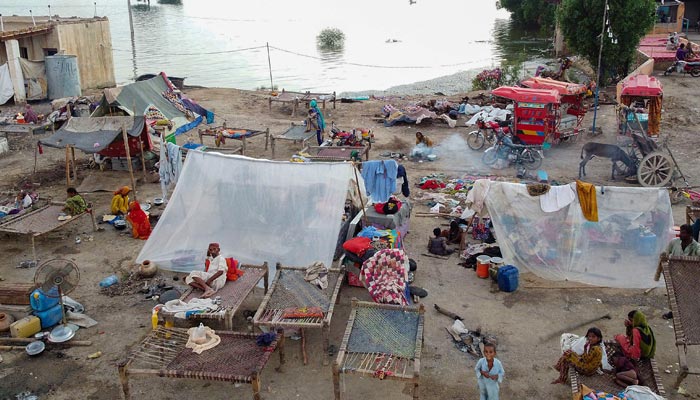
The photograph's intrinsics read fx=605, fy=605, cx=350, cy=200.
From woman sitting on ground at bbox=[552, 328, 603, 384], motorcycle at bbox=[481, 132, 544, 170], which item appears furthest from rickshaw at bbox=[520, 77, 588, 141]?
woman sitting on ground at bbox=[552, 328, 603, 384]

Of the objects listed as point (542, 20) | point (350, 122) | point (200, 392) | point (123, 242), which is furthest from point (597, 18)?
point (542, 20)

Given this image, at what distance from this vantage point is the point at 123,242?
411 inches

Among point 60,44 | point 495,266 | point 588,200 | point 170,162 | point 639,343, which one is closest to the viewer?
point 639,343

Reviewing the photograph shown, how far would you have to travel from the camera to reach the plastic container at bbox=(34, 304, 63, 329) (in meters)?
7.59

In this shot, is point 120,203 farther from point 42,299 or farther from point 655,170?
point 655,170

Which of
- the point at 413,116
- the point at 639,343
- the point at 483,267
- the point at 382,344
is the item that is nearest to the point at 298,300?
the point at 382,344

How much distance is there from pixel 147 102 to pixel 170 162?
4.24 meters

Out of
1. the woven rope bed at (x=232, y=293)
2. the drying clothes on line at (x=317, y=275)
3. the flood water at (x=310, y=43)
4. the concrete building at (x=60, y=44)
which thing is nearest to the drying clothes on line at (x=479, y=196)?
the drying clothes on line at (x=317, y=275)

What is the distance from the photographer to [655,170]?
12.3 metres

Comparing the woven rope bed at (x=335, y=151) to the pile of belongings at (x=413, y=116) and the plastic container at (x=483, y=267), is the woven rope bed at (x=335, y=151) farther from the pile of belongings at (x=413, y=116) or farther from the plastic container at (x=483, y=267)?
the plastic container at (x=483, y=267)

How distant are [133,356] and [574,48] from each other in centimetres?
1884

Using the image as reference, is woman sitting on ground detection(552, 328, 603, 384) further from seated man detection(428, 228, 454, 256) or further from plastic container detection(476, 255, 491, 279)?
seated man detection(428, 228, 454, 256)

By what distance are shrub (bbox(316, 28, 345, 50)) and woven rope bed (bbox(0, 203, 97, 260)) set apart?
38.4 m

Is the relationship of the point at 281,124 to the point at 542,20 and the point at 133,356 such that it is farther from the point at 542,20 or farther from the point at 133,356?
the point at 542,20
